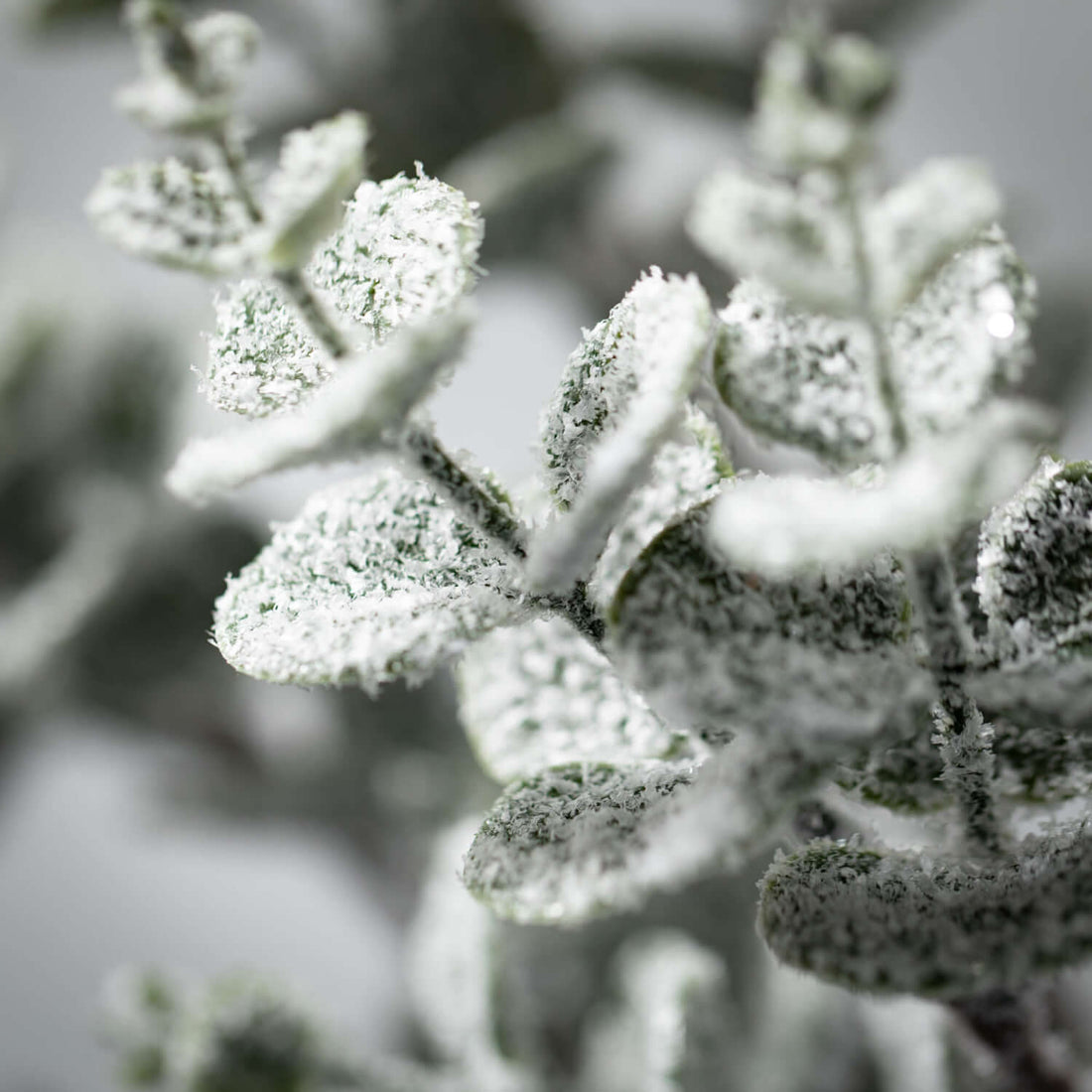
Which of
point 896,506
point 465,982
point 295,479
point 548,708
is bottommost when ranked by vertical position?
point 295,479

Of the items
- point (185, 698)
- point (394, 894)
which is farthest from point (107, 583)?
point (394, 894)

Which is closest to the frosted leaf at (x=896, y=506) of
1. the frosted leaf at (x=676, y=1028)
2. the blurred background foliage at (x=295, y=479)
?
the frosted leaf at (x=676, y=1028)

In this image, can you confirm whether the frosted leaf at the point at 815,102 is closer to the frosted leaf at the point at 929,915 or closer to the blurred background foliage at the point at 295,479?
the frosted leaf at the point at 929,915

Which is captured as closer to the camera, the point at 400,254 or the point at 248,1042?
the point at 400,254

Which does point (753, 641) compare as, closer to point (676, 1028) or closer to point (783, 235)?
point (783, 235)

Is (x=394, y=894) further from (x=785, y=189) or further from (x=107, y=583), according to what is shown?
(x=785, y=189)

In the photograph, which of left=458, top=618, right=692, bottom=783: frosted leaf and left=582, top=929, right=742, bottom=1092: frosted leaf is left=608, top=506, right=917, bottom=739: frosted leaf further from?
left=582, top=929, right=742, bottom=1092: frosted leaf

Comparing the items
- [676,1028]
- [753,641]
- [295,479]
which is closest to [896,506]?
[753,641]
